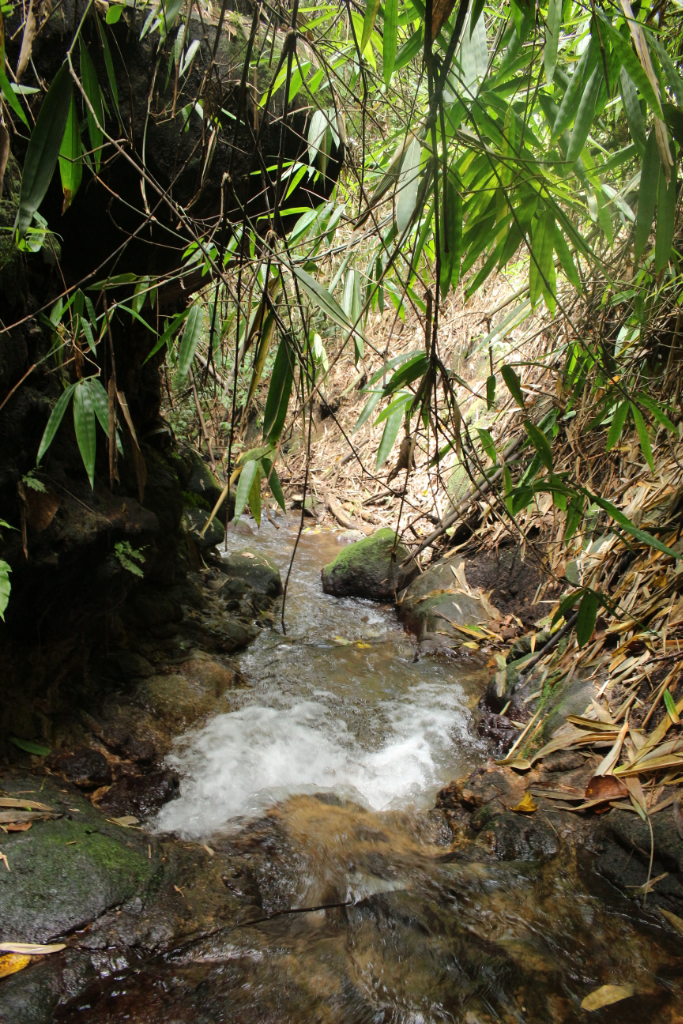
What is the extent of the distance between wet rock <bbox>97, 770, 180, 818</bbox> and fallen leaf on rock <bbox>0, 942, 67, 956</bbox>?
0.67 metres

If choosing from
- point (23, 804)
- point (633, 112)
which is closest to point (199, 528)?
point (23, 804)

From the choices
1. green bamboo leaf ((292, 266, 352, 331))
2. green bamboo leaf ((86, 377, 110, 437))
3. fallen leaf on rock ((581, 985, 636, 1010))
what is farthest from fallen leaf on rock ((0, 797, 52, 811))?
green bamboo leaf ((292, 266, 352, 331))

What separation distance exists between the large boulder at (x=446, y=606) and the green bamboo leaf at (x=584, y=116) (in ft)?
9.84

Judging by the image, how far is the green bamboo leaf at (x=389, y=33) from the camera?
104cm

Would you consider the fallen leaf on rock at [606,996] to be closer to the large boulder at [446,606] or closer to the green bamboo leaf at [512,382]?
the green bamboo leaf at [512,382]

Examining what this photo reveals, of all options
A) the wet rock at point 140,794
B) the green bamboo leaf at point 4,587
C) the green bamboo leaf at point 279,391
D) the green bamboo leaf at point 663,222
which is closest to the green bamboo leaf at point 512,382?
the green bamboo leaf at point 663,222

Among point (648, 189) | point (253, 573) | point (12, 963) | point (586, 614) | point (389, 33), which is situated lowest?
point (253, 573)

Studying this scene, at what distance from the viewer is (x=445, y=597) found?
416 cm

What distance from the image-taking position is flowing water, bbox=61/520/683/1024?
1391 millimetres

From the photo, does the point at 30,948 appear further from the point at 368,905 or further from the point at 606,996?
the point at 606,996

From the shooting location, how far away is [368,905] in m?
1.75

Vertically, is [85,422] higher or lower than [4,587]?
higher

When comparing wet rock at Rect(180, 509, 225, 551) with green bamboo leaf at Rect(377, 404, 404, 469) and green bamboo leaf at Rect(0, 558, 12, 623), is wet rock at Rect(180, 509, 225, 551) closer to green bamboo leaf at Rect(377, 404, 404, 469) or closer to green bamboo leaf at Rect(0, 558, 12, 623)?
green bamboo leaf at Rect(0, 558, 12, 623)

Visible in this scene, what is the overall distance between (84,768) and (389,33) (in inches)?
96.3
